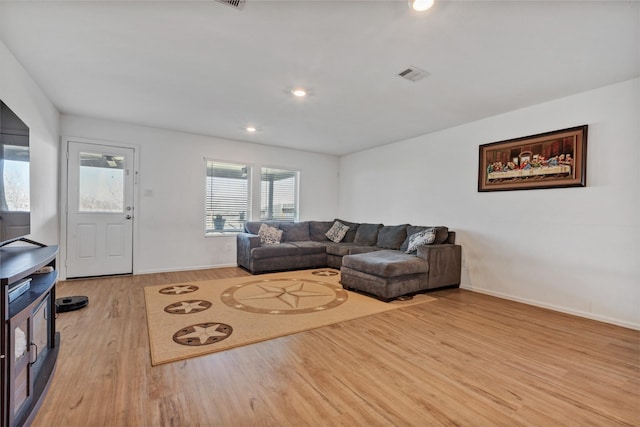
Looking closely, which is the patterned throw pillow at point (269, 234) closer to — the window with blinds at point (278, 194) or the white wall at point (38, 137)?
Result: the window with blinds at point (278, 194)

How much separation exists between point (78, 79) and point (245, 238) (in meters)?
3.06

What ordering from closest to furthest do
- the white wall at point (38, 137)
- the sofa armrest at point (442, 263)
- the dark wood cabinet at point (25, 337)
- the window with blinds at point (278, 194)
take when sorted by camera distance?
the dark wood cabinet at point (25, 337)
the white wall at point (38, 137)
the sofa armrest at point (442, 263)
the window with blinds at point (278, 194)

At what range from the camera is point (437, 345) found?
2.41m

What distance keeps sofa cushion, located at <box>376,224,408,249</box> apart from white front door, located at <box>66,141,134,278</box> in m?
4.22

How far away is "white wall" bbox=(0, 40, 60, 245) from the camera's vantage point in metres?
2.54

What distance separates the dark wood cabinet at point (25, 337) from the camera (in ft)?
4.05

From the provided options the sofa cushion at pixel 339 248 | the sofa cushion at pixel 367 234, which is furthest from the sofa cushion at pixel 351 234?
the sofa cushion at pixel 339 248

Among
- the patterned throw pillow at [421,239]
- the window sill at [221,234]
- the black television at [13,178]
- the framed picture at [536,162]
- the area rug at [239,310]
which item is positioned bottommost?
the area rug at [239,310]

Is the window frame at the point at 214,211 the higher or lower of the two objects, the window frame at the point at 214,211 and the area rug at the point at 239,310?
the higher

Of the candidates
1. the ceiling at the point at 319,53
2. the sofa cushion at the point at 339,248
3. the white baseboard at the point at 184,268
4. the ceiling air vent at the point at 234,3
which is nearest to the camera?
the ceiling air vent at the point at 234,3

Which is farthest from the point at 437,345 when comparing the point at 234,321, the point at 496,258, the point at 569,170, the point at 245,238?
the point at 245,238

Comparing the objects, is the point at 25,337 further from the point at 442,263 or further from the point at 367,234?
the point at 367,234

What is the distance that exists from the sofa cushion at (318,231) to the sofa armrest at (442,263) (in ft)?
8.32

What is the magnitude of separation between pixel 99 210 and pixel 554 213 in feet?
20.7
